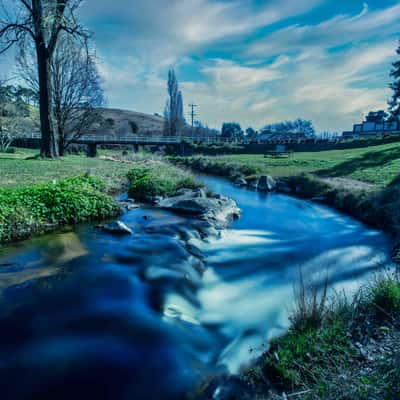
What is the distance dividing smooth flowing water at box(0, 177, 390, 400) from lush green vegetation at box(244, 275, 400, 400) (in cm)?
59

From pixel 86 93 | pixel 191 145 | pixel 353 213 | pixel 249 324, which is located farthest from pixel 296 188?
pixel 191 145

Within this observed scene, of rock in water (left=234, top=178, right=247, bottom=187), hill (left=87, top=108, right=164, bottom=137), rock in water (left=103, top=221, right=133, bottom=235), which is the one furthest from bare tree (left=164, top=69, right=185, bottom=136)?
rock in water (left=103, top=221, right=133, bottom=235)

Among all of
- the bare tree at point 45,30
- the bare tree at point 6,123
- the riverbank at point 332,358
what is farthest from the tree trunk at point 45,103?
the bare tree at point 6,123

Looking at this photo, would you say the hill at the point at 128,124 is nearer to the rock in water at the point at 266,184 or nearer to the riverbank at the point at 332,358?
the rock in water at the point at 266,184

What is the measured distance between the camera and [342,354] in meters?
3.23

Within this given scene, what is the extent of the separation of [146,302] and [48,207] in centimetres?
442

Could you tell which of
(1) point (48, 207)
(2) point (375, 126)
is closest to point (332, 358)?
(1) point (48, 207)

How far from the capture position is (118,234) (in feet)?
24.9

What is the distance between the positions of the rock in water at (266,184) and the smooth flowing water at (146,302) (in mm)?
8495

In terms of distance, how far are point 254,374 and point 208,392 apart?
0.55 m

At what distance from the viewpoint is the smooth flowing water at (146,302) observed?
3.34m

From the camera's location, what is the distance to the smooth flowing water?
334cm

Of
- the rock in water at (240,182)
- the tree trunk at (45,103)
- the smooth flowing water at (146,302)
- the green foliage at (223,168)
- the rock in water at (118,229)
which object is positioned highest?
the tree trunk at (45,103)

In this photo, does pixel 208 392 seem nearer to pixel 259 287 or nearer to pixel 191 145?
pixel 259 287
